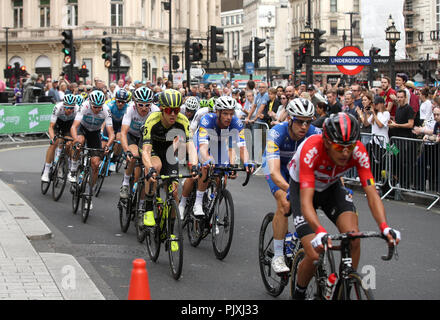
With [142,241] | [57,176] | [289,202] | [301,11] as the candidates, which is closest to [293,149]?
[289,202]

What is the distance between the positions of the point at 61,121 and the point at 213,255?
629cm

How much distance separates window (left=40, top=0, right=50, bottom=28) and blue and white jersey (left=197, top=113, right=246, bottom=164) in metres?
74.1

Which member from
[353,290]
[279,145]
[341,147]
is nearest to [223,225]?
[279,145]

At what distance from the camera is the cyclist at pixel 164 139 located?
30.2 ft

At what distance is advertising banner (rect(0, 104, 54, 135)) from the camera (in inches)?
1050

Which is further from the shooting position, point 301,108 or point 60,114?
point 60,114

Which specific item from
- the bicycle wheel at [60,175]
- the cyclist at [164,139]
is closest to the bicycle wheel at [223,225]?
the cyclist at [164,139]

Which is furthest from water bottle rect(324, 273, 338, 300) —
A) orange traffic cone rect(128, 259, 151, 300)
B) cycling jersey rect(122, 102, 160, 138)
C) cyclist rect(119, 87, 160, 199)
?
cycling jersey rect(122, 102, 160, 138)

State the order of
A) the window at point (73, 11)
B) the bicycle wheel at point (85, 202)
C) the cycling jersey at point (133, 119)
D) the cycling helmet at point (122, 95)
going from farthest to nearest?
the window at point (73, 11) < the cycling helmet at point (122, 95) < the bicycle wheel at point (85, 202) < the cycling jersey at point (133, 119)

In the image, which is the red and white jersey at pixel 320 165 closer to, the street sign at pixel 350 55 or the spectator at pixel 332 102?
the spectator at pixel 332 102

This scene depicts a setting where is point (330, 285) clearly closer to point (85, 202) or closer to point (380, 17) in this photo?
point (85, 202)

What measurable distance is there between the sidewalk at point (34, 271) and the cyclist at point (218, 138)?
1.82 m

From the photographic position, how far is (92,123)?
13.7m

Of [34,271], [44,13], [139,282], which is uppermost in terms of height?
[44,13]
